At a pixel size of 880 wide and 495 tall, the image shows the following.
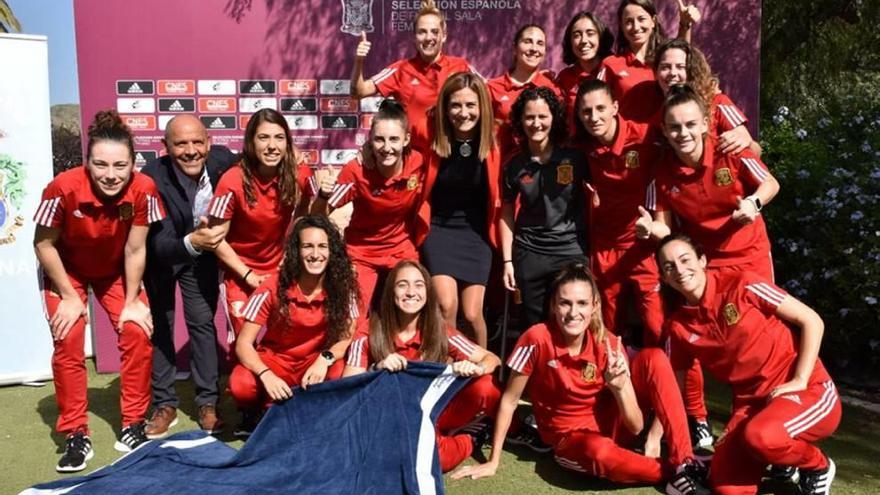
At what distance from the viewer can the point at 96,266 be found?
4230 mm

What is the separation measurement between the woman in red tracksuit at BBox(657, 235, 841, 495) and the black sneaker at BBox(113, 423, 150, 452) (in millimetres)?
2769

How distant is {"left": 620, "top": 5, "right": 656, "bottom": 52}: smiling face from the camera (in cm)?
448

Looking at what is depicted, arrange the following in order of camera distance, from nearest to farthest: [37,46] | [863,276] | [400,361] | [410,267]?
[400,361] → [410,267] → [863,276] → [37,46]

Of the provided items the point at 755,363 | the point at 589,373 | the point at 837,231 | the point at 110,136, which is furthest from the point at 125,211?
the point at 837,231

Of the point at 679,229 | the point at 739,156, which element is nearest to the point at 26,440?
the point at 679,229

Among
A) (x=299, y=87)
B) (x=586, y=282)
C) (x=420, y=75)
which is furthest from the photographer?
(x=299, y=87)

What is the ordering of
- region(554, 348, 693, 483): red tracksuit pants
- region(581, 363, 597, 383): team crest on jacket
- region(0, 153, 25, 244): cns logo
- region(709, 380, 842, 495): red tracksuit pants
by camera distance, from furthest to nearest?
region(0, 153, 25, 244): cns logo → region(581, 363, 597, 383): team crest on jacket → region(554, 348, 693, 483): red tracksuit pants → region(709, 380, 842, 495): red tracksuit pants

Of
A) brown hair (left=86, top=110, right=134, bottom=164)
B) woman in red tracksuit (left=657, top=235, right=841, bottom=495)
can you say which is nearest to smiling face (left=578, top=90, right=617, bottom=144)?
woman in red tracksuit (left=657, top=235, right=841, bottom=495)

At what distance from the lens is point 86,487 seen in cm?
→ 334

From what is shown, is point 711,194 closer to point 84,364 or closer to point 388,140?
point 388,140

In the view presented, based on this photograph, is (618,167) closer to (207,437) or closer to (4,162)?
(207,437)

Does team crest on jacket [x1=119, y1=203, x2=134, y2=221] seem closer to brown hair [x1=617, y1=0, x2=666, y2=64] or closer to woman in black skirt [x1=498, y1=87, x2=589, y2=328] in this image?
woman in black skirt [x1=498, y1=87, x2=589, y2=328]

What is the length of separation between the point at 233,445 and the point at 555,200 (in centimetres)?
215

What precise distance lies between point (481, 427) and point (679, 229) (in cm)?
146
